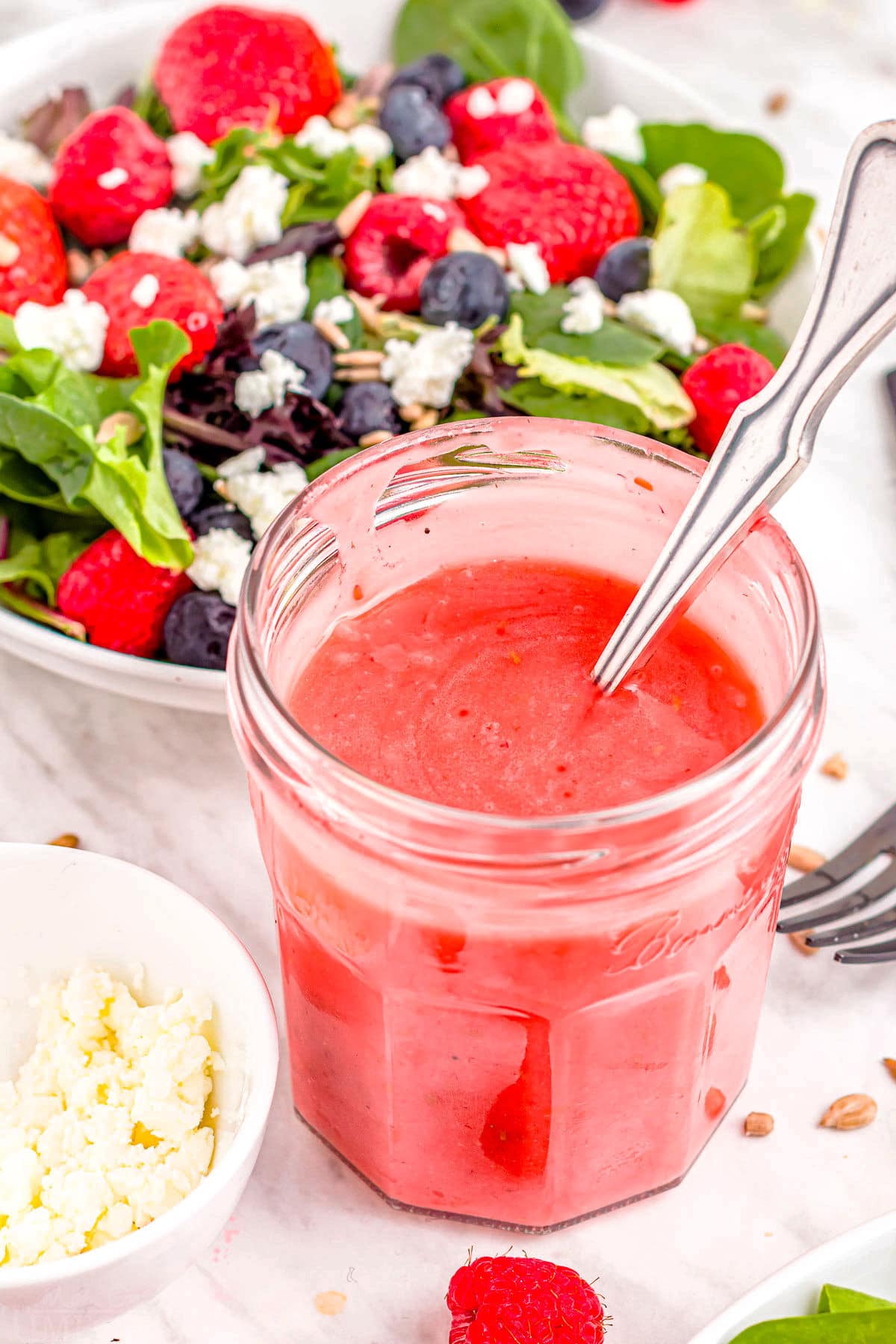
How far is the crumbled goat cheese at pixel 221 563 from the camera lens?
4.74 ft

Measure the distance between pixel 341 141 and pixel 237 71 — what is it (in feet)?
0.52

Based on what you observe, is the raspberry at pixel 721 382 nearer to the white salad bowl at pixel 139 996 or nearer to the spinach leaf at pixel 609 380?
the spinach leaf at pixel 609 380

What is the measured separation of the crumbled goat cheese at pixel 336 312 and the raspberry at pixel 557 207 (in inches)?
9.1

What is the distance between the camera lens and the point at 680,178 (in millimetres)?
1872

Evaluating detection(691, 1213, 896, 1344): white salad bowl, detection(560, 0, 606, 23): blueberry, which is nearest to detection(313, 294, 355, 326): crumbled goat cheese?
detection(560, 0, 606, 23): blueberry

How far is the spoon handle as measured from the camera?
32.8 inches

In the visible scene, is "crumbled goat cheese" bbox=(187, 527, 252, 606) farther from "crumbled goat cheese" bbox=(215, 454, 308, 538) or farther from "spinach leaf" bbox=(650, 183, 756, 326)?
"spinach leaf" bbox=(650, 183, 756, 326)

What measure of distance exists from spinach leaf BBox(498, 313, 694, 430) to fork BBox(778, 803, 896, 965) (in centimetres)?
51

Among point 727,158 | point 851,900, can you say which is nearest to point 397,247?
point 727,158

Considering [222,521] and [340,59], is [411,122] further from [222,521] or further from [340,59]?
[222,521]

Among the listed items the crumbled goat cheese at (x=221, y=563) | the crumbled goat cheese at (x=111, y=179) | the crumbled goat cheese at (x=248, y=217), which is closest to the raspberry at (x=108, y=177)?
the crumbled goat cheese at (x=111, y=179)

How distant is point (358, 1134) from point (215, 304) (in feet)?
3.02

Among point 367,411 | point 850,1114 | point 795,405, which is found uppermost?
point 795,405

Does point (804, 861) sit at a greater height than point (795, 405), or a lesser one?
lesser
